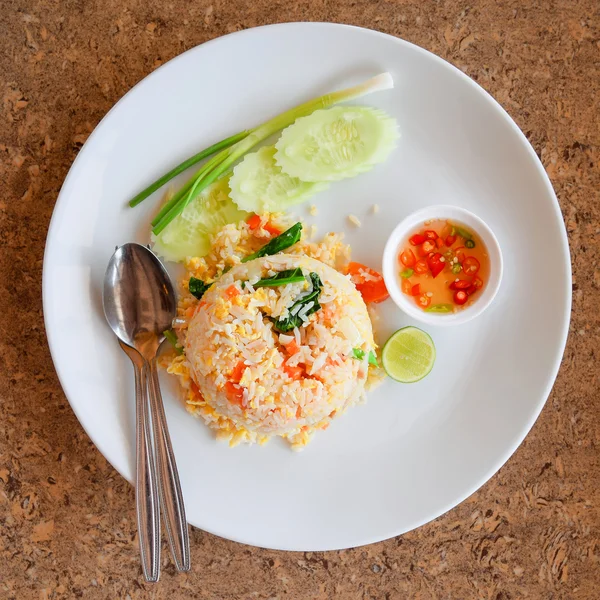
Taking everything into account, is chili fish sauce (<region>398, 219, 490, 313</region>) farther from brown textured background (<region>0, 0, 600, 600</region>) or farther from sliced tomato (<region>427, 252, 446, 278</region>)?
brown textured background (<region>0, 0, 600, 600</region>)

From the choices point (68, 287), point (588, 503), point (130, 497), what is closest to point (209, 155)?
point (68, 287)

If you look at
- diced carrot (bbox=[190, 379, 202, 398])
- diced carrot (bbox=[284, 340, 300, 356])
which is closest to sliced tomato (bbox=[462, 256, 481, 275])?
diced carrot (bbox=[284, 340, 300, 356])

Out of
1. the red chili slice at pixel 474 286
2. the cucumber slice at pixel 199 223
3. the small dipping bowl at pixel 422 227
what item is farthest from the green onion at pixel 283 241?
the red chili slice at pixel 474 286

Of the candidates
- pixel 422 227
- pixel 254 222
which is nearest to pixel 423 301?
pixel 422 227

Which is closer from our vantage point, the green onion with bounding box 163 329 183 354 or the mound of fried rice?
the mound of fried rice

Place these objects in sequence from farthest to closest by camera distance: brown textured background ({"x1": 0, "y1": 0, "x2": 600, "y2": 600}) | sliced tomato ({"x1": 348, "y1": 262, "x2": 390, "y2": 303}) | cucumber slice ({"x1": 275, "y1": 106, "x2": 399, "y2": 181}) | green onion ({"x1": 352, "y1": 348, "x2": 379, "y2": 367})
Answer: brown textured background ({"x1": 0, "y1": 0, "x2": 600, "y2": 600}) < sliced tomato ({"x1": 348, "y1": 262, "x2": 390, "y2": 303}) < cucumber slice ({"x1": 275, "y1": 106, "x2": 399, "y2": 181}) < green onion ({"x1": 352, "y1": 348, "x2": 379, "y2": 367})
